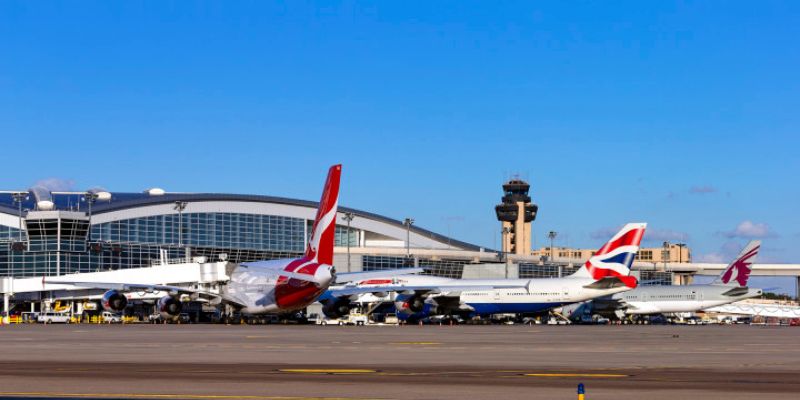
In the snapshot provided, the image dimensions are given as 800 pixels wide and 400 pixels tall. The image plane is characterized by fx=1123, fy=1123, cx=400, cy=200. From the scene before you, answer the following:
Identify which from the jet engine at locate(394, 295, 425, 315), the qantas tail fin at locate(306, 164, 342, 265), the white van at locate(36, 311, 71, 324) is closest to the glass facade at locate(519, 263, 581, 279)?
the jet engine at locate(394, 295, 425, 315)

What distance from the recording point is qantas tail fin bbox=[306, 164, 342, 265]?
7719cm

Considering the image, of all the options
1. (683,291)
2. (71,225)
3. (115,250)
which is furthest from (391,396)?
(115,250)

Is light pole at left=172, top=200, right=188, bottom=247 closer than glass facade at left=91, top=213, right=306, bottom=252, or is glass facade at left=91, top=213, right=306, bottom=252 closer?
light pole at left=172, top=200, right=188, bottom=247

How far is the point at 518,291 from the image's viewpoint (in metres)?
106

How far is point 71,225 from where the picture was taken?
141 meters

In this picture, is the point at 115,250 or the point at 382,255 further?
the point at 382,255

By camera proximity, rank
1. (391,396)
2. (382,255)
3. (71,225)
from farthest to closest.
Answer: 1. (382,255)
2. (71,225)
3. (391,396)

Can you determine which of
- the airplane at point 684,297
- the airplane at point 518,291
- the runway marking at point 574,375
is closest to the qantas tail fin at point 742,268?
the airplane at point 684,297

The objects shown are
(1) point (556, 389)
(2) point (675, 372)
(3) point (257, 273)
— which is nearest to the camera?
(1) point (556, 389)

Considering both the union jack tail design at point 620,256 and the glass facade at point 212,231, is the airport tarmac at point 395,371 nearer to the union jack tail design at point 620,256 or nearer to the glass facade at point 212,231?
the union jack tail design at point 620,256

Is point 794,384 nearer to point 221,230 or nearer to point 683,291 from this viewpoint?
point 683,291

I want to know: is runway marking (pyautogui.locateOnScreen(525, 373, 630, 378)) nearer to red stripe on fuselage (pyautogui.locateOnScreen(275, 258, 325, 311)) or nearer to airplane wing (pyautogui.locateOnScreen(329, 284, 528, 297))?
red stripe on fuselage (pyautogui.locateOnScreen(275, 258, 325, 311))

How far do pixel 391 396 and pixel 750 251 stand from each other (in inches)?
4036

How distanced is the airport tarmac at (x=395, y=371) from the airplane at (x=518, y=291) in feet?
174
